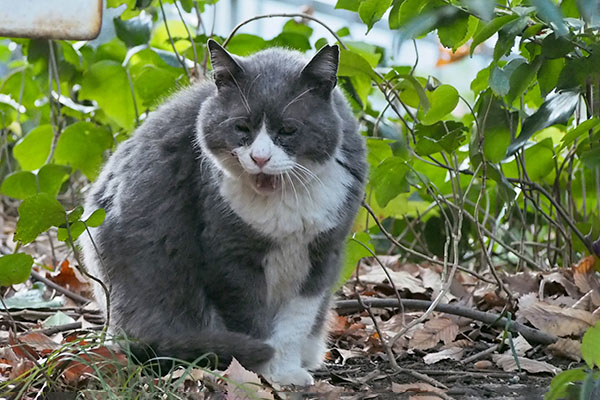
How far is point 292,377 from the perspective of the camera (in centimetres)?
226

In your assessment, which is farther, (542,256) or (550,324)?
(542,256)

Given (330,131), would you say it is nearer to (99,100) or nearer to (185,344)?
(185,344)

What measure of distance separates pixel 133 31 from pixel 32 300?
1.23m

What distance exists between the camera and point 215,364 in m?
2.12

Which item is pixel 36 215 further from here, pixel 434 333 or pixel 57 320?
pixel 434 333

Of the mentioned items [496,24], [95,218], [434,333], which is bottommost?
[434,333]

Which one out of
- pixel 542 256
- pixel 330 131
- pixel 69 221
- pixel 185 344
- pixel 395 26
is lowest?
pixel 542 256

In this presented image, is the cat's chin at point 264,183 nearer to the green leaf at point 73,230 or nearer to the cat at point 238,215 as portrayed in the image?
the cat at point 238,215

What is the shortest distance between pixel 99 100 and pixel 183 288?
1.40 m

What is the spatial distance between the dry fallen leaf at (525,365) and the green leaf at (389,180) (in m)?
0.59

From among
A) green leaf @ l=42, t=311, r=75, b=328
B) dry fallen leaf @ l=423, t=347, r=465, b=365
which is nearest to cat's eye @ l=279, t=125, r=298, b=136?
dry fallen leaf @ l=423, t=347, r=465, b=365

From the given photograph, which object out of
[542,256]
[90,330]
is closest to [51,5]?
[90,330]

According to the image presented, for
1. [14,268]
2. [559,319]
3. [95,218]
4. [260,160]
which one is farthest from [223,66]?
[559,319]

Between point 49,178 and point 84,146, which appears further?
point 84,146
